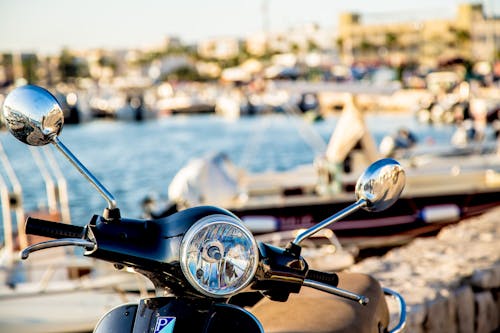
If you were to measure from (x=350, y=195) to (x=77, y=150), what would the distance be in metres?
33.0

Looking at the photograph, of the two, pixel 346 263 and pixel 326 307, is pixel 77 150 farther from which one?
pixel 326 307

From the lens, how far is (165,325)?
168cm

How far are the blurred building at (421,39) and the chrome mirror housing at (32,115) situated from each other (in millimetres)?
82505

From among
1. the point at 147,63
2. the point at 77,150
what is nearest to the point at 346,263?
the point at 77,150

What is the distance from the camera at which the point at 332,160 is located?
10500 millimetres

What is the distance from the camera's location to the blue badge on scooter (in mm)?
1673

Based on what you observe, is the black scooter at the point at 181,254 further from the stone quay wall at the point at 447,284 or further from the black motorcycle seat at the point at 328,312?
the stone quay wall at the point at 447,284

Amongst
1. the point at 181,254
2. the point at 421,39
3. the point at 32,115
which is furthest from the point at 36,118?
the point at 421,39

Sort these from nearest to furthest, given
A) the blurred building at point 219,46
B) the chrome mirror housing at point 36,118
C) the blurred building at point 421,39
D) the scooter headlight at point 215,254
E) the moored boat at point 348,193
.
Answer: the scooter headlight at point 215,254
the chrome mirror housing at point 36,118
the moored boat at point 348,193
the blurred building at point 421,39
the blurred building at point 219,46

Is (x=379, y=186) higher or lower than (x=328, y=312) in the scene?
higher

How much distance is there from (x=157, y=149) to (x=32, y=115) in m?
37.7

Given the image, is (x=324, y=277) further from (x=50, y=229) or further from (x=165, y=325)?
(x=50, y=229)

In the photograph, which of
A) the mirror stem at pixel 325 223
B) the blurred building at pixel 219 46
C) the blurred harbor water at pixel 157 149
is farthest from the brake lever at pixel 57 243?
the blurred building at pixel 219 46

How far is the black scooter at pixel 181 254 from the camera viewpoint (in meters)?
1.68
